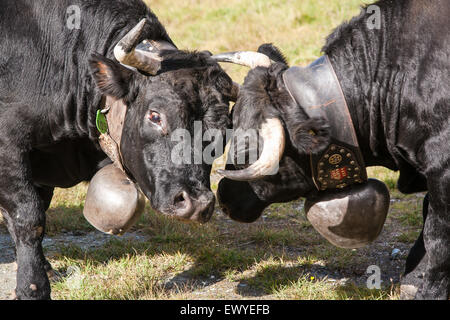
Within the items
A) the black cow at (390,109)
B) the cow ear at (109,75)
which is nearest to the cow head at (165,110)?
the cow ear at (109,75)

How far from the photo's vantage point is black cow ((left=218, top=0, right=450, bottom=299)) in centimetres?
430

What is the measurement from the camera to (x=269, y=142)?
14.4 feet

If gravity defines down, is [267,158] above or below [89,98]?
below

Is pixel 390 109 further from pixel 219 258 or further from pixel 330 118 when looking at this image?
pixel 219 258

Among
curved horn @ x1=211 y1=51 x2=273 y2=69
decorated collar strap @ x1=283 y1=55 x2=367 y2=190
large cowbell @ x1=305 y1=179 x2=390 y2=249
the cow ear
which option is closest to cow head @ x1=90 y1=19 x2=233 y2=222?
the cow ear

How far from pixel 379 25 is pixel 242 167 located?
132 centimetres

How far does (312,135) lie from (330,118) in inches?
7.1

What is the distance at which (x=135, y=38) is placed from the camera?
4.37m

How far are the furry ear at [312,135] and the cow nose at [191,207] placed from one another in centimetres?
69

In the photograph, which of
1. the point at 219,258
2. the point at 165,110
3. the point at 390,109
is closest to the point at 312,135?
the point at 390,109

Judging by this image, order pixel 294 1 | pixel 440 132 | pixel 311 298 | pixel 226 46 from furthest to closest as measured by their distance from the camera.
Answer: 1. pixel 294 1
2. pixel 226 46
3. pixel 311 298
4. pixel 440 132

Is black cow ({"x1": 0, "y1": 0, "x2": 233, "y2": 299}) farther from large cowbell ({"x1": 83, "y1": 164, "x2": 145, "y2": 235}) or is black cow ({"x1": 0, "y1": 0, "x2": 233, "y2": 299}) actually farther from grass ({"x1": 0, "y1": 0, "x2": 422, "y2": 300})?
grass ({"x1": 0, "y1": 0, "x2": 422, "y2": 300})

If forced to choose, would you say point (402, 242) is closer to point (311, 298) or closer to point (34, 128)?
point (311, 298)

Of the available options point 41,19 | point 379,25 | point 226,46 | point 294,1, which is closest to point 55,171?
point 41,19
